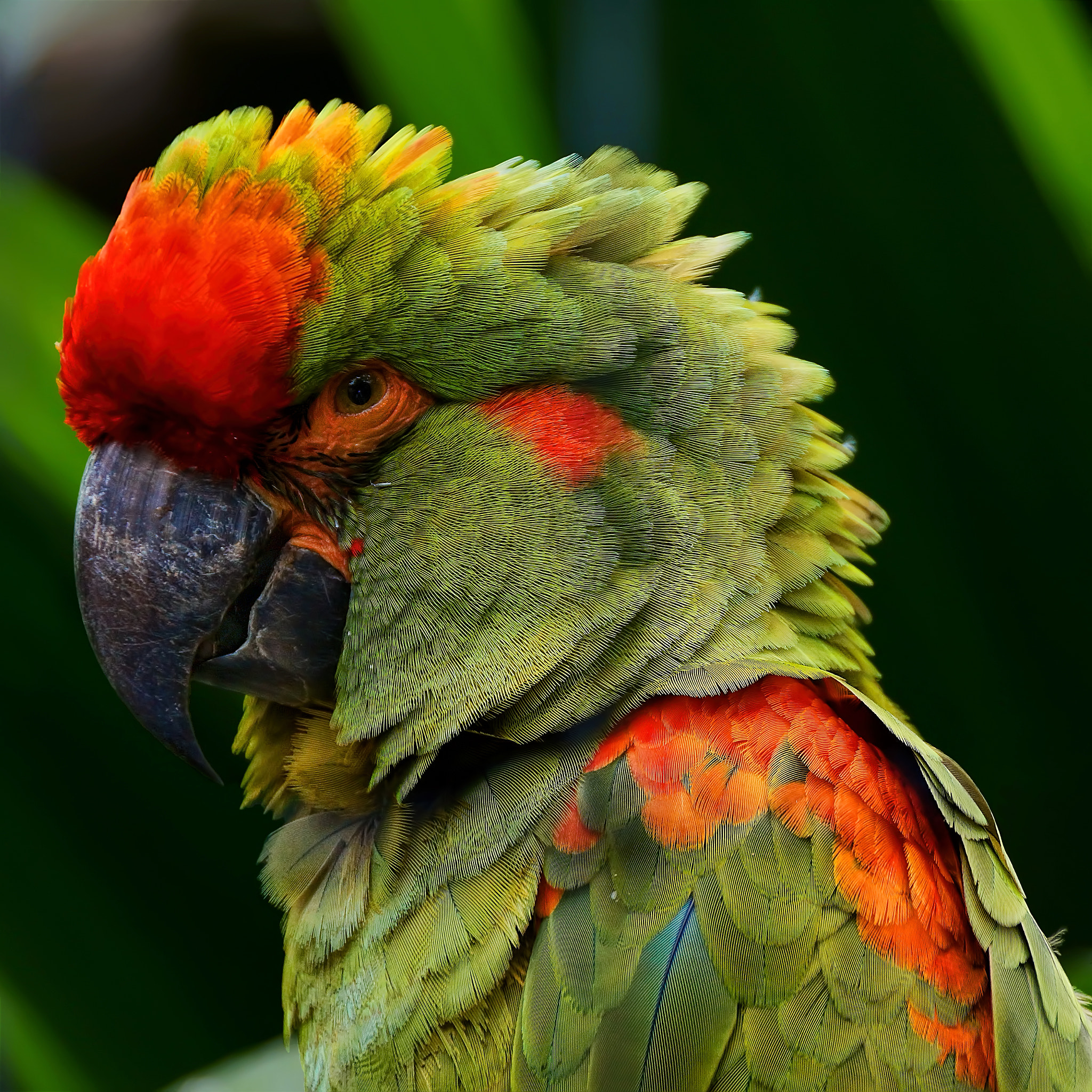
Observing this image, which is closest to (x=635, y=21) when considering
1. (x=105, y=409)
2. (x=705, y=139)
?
(x=705, y=139)

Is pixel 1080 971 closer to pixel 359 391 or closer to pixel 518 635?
pixel 518 635

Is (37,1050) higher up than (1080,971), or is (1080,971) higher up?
(37,1050)

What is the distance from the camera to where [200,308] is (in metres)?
1.27

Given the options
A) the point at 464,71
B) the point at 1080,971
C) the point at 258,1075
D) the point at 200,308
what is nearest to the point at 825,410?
the point at 464,71

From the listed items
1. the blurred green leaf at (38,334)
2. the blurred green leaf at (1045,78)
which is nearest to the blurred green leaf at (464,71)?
the blurred green leaf at (38,334)

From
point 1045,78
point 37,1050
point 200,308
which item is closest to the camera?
point 200,308

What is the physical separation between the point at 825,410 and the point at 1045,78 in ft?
2.48

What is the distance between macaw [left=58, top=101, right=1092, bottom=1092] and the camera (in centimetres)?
119

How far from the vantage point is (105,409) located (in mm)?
1369

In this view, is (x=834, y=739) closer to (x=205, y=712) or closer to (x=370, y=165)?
(x=370, y=165)

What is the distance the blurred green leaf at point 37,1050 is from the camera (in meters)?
2.59

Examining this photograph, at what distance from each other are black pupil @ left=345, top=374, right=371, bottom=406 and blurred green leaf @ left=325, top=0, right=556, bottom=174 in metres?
1.25

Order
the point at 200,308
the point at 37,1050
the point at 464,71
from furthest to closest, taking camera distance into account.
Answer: the point at 37,1050, the point at 464,71, the point at 200,308

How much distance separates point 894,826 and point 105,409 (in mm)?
1038
